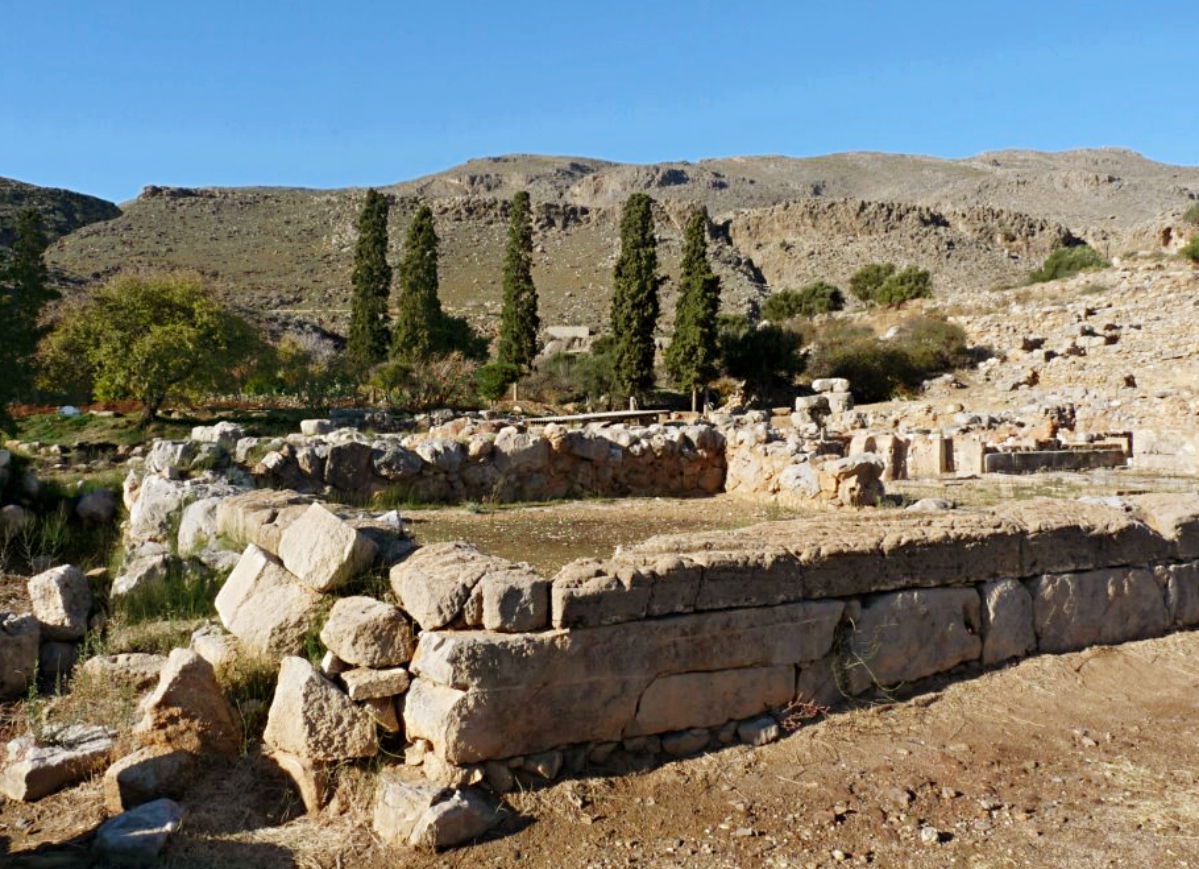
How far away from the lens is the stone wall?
412cm

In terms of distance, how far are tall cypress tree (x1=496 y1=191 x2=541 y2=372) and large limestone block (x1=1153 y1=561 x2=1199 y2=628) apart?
27003mm

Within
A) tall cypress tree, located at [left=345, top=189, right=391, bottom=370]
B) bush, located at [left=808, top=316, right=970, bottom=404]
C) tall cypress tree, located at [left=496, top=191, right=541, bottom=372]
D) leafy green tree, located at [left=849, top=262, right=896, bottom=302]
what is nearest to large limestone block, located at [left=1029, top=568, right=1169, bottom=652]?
bush, located at [left=808, top=316, right=970, bottom=404]

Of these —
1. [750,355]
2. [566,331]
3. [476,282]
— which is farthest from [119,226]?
[750,355]

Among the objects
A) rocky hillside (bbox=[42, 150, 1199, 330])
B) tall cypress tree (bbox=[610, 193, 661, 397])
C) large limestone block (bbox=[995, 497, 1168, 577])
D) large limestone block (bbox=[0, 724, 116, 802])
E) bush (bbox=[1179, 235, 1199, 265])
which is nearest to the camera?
large limestone block (bbox=[0, 724, 116, 802])

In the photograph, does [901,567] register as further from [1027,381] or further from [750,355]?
[750,355]

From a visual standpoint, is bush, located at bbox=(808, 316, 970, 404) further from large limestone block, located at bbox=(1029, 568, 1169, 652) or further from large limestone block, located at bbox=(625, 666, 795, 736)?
large limestone block, located at bbox=(625, 666, 795, 736)

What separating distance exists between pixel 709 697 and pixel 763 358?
2994cm

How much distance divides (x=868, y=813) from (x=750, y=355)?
3051 cm

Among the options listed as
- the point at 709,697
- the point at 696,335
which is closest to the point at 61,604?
the point at 709,697

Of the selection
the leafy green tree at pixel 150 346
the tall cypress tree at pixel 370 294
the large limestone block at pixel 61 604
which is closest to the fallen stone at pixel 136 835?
the large limestone block at pixel 61 604

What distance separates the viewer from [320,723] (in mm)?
4121

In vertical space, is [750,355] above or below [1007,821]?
above

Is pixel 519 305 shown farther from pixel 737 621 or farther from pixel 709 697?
pixel 709 697

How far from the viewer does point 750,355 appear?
33844 mm
